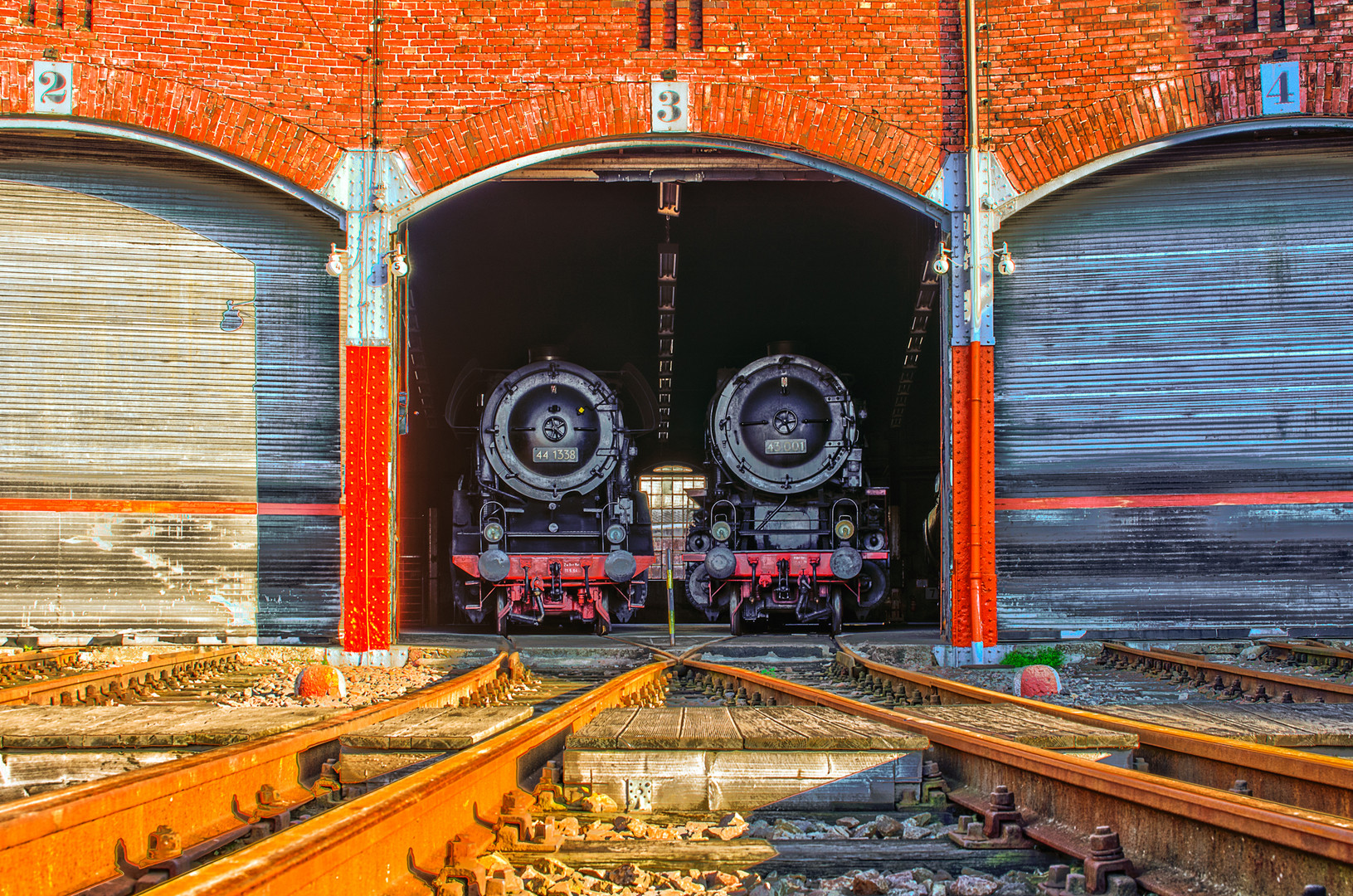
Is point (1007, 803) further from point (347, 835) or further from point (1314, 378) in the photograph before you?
point (1314, 378)

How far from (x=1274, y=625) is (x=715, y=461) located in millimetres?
6345

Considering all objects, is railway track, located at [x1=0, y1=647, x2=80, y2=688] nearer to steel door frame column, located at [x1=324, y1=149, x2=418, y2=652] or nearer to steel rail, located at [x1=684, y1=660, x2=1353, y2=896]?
steel door frame column, located at [x1=324, y1=149, x2=418, y2=652]

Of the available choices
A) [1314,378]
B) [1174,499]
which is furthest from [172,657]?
[1314,378]

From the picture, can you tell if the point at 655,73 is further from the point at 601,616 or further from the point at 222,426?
the point at 601,616

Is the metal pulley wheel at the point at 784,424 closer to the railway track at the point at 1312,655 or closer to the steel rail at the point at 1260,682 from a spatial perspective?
the steel rail at the point at 1260,682

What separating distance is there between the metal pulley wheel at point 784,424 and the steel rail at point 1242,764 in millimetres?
8047

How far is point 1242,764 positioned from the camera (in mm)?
3020

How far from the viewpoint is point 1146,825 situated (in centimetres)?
227

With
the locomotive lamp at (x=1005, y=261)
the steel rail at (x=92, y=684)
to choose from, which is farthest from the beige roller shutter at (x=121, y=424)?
the locomotive lamp at (x=1005, y=261)

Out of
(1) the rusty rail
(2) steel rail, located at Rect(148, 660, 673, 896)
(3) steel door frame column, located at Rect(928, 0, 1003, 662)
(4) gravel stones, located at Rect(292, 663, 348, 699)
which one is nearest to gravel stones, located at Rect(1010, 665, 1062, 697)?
(1) the rusty rail

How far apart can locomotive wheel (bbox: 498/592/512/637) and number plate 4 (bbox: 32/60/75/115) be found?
6.78 metres

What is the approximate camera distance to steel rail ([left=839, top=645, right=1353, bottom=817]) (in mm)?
2615

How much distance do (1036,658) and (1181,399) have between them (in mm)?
3199

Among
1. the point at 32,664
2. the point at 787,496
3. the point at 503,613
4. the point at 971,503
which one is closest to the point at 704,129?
the point at 971,503
